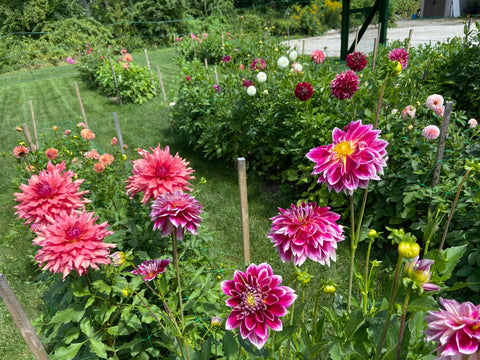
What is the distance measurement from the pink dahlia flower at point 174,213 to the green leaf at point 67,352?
70 cm

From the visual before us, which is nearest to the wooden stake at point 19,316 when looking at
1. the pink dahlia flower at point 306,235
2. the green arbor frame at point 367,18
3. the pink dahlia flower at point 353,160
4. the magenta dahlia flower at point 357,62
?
the pink dahlia flower at point 306,235

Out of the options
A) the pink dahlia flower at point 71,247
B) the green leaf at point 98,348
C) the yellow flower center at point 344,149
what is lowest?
the green leaf at point 98,348

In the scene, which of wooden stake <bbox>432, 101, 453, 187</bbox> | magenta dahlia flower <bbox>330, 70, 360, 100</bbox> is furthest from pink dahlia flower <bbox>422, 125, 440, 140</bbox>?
magenta dahlia flower <bbox>330, 70, 360, 100</bbox>

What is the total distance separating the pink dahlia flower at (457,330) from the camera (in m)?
0.55

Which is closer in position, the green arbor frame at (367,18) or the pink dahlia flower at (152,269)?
the pink dahlia flower at (152,269)

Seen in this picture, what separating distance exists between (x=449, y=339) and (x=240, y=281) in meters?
0.43

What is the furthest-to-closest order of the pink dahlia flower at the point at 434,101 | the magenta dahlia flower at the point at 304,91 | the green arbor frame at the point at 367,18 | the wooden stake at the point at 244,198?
the green arbor frame at the point at 367,18 < the magenta dahlia flower at the point at 304,91 < the pink dahlia flower at the point at 434,101 < the wooden stake at the point at 244,198

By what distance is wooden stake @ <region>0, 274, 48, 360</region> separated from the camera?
39.0 inches

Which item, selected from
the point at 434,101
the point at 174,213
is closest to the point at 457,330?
the point at 174,213

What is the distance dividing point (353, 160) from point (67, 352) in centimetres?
127

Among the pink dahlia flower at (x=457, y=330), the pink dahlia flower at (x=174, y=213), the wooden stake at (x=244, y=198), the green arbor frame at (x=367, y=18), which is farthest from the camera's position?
the green arbor frame at (x=367, y=18)

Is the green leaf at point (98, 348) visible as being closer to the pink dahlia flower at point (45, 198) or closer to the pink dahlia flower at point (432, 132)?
the pink dahlia flower at point (45, 198)

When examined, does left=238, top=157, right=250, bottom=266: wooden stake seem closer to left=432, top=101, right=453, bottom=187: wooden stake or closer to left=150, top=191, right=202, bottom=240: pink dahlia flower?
left=150, top=191, right=202, bottom=240: pink dahlia flower

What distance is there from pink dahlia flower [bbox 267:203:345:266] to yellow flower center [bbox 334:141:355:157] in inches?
6.2
